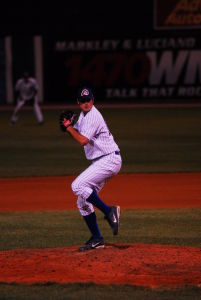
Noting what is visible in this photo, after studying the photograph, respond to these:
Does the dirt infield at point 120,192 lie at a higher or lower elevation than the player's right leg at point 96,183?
lower

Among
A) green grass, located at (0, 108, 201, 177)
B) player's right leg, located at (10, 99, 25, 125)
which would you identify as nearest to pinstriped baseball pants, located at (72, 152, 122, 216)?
green grass, located at (0, 108, 201, 177)

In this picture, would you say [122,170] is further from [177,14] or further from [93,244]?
[177,14]

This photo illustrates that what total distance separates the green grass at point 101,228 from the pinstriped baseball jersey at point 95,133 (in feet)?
4.75

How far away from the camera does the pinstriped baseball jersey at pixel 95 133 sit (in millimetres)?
8875

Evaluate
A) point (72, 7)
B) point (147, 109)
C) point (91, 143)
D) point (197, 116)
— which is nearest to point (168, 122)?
point (197, 116)

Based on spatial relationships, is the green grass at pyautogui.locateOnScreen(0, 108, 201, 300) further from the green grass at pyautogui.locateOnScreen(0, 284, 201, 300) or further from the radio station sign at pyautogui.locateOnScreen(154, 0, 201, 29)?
the radio station sign at pyautogui.locateOnScreen(154, 0, 201, 29)

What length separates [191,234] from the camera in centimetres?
1040

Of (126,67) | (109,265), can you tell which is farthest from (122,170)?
(126,67)

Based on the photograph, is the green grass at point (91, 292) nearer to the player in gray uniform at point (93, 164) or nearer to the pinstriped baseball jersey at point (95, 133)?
the player in gray uniform at point (93, 164)

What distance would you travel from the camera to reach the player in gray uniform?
8.90 meters

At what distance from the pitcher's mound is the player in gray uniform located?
1.28ft

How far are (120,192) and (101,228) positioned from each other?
3.26 m

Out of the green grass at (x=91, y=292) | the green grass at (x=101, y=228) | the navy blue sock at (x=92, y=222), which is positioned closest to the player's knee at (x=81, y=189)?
the navy blue sock at (x=92, y=222)

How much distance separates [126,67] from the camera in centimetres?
3881
